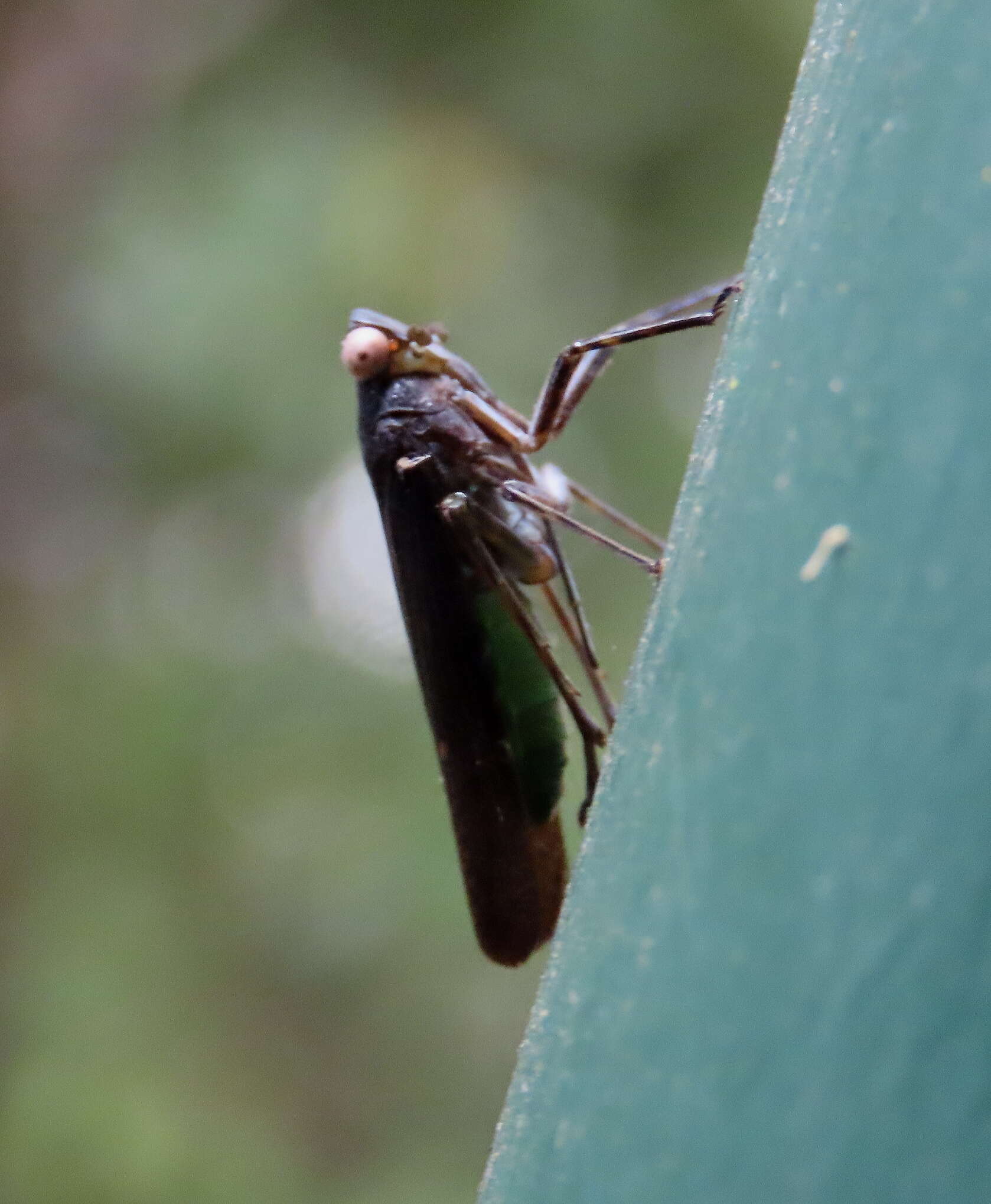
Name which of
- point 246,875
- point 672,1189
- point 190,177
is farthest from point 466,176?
point 672,1189

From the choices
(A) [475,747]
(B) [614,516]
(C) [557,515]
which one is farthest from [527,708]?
(B) [614,516]

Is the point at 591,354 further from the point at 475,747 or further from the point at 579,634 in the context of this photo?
the point at 475,747

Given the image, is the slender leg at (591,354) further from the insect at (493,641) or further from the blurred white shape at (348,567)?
the blurred white shape at (348,567)

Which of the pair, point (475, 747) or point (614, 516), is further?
point (614, 516)

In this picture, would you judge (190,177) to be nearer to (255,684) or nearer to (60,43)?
(60,43)

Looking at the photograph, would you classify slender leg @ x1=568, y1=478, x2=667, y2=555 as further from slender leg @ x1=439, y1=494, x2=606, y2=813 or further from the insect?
slender leg @ x1=439, y1=494, x2=606, y2=813

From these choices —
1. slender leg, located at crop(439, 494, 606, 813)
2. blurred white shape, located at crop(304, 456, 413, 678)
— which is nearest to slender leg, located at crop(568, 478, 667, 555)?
slender leg, located at crop(439, 494, 606, 813)
